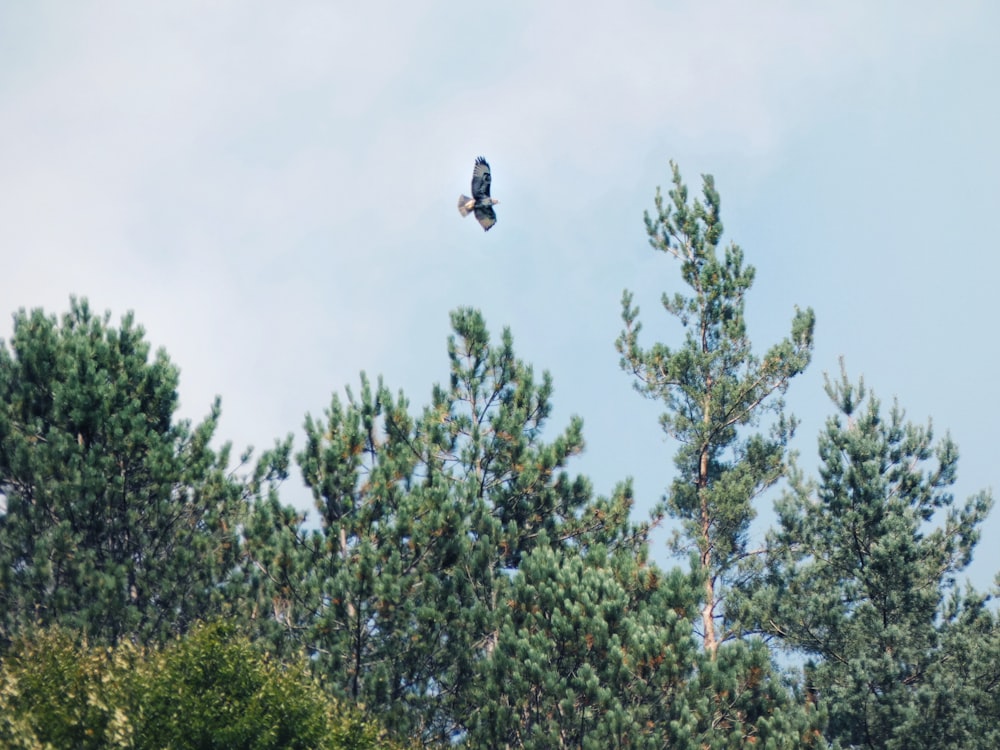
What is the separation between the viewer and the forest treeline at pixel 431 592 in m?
28.5

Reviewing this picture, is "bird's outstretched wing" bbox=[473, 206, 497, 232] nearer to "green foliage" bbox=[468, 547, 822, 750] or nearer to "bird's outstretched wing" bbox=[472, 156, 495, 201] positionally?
"bird's outstretched wing" bbox=[472, 156, 495, 201]

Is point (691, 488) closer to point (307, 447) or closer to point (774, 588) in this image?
point (774, 588)

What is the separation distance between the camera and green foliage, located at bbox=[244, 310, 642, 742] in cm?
3253

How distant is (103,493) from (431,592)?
836cm

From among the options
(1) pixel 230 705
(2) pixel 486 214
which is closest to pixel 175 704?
(1) pixel 230 705

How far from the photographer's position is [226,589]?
34.9 metres

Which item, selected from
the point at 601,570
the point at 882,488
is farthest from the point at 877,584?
the point at 601,570

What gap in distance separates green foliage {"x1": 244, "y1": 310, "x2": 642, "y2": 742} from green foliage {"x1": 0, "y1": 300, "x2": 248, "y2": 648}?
2.09 meters

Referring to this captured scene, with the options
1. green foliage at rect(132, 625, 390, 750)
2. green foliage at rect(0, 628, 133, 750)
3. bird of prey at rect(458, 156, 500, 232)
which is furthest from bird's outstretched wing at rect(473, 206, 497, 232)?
green foliage at rect(0, 628, 133, 750)

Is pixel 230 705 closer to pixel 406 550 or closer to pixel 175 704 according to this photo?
pixel 175 704

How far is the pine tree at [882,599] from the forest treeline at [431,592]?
8 cm

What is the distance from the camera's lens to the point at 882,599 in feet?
131

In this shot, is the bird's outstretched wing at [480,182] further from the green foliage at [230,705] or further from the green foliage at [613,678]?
the green foliage at [230,705]

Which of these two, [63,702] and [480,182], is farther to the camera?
[480,182]
